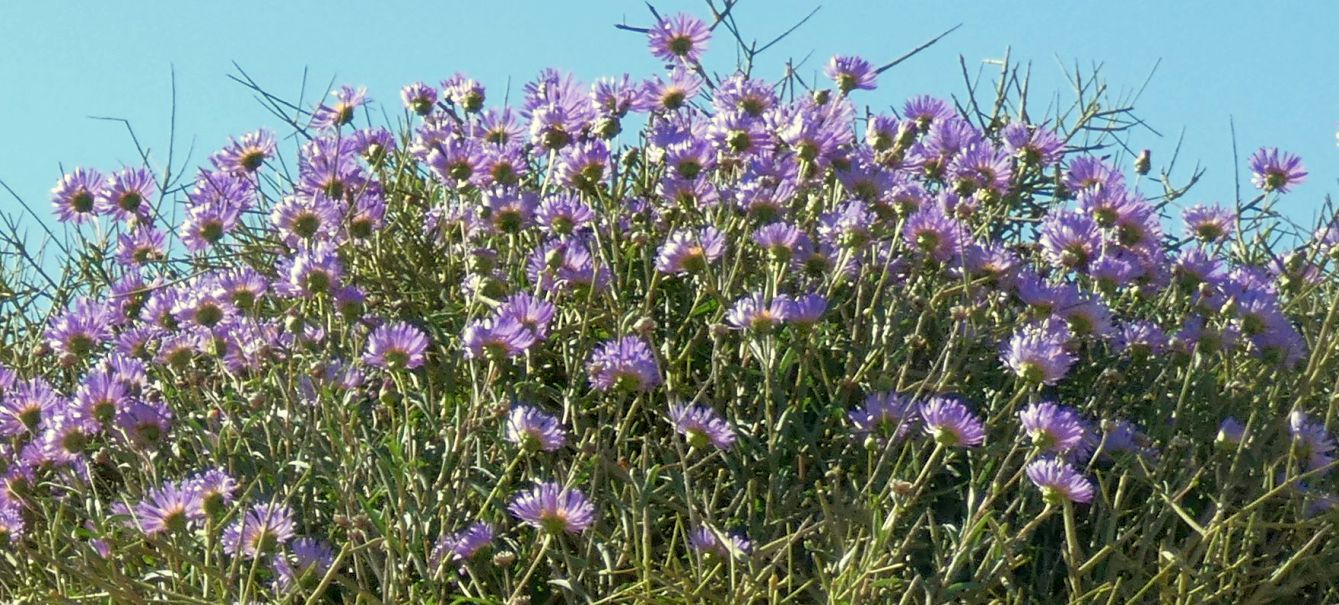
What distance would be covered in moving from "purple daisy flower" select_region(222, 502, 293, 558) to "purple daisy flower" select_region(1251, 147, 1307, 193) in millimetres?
1443

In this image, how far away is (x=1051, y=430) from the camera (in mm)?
1839

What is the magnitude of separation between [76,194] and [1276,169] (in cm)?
168

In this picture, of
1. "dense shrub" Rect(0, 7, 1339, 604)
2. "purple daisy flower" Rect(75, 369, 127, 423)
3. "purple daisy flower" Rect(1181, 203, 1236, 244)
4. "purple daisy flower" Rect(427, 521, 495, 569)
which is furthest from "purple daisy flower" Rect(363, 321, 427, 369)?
"purple daisy flower" Rect(1181, 203, 1236, 244)

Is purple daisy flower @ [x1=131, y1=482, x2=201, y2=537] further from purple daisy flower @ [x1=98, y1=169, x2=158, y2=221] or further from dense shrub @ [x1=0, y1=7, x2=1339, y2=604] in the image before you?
purple daisy flower @ [x1=98, y1=169, x2=158, y2=221]

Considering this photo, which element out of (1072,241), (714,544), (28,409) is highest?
(1072,241)

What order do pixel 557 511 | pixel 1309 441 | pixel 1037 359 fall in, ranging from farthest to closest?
pixel 1309 441 → pixel 1037 359 → pixel 557 511

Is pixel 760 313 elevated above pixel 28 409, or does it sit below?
below

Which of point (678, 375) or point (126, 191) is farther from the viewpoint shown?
point (126, 191)

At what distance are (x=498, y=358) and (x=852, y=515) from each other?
0.41 meters

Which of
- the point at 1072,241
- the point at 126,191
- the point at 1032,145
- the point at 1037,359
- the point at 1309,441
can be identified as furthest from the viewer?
the point at 126,191

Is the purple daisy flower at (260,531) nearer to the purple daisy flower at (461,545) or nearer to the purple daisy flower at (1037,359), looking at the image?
the purple daisy flower at (461,545)

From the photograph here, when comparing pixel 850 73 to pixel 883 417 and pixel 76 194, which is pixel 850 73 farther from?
pixel 76 194

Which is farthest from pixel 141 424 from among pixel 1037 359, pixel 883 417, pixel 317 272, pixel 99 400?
pixel 1037 359

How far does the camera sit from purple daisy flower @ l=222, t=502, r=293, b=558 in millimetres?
1869
